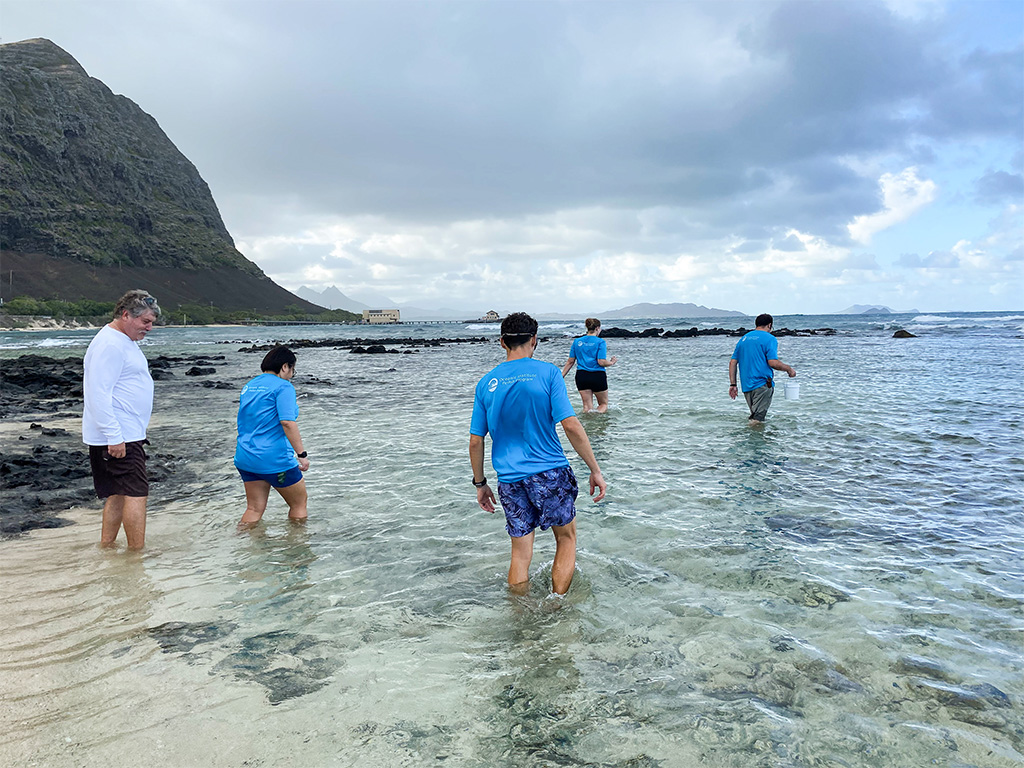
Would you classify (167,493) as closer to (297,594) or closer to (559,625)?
→ (297,594)

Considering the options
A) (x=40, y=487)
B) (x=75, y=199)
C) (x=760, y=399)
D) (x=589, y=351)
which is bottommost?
(x=40, y=487)

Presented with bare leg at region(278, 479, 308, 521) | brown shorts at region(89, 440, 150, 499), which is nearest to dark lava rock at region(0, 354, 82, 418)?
brown shorts at region(89, 440, 150, 499)

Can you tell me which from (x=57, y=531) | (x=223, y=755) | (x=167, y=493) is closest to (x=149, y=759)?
(x=223, y=755)

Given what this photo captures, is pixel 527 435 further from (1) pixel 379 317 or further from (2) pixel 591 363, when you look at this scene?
(1) pixel 379 317

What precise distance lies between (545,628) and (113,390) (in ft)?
14.6

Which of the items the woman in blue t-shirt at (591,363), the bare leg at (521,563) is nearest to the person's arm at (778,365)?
the woman in blue t-shirt at (591,363)

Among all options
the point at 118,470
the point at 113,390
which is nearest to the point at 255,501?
the point at 118,470

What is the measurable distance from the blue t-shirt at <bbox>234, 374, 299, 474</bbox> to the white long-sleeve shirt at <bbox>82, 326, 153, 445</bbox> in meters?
0.98

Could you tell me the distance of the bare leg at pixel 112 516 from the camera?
19.2 ft

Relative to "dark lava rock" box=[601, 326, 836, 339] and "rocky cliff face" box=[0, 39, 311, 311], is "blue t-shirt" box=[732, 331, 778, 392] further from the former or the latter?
"rocky cliff face" box=[0, 39, 311, 311]

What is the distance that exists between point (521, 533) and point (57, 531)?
18.6 feet

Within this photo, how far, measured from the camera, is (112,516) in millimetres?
5875

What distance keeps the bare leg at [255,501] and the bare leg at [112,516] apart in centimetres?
119

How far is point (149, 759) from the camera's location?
9.70 feet
